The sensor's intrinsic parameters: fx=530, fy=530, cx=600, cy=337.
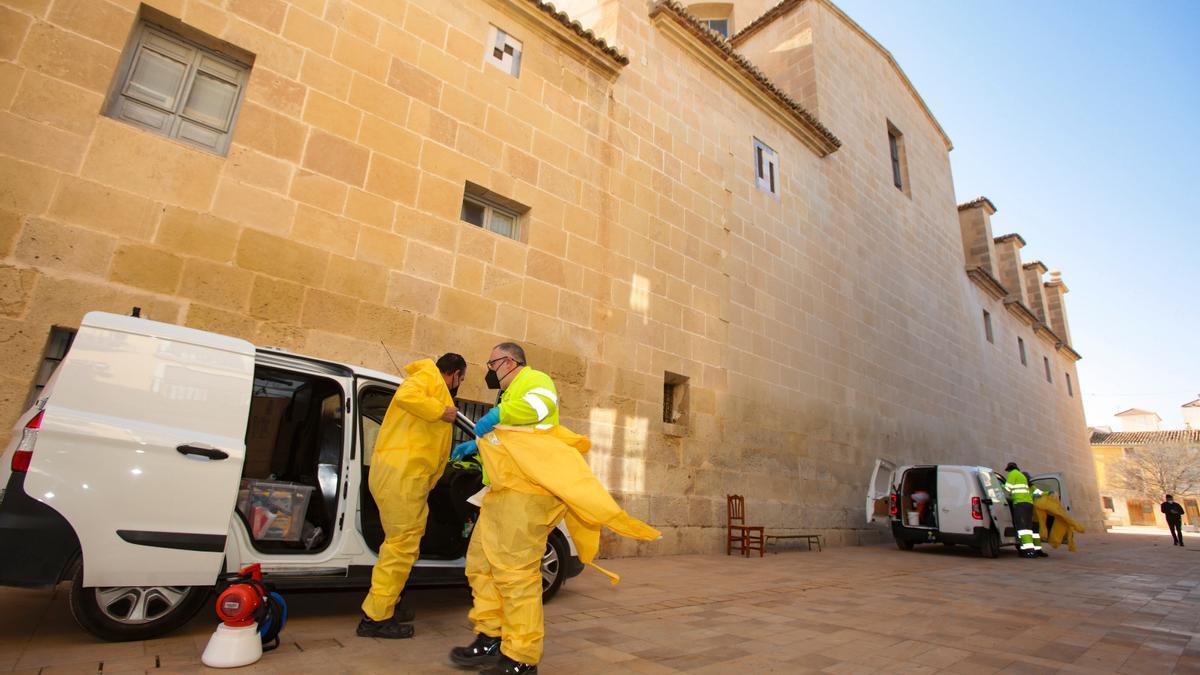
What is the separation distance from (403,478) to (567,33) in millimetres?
7208

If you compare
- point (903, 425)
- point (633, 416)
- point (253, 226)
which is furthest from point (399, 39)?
point (903, 425)

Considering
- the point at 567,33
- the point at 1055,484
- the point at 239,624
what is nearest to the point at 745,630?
the point at 239,624

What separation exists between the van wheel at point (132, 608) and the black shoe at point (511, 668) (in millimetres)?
1585

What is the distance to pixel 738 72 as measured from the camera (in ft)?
35.0

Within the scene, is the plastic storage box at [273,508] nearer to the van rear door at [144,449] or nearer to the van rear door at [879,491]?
the van rear door at [144,449]

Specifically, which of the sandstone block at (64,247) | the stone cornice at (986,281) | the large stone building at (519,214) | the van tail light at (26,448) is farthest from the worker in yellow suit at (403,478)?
the stone cornice at (986,281)

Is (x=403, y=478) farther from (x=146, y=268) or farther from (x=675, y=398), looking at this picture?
(x=675, y=398)

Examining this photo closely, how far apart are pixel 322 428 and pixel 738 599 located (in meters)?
3.69

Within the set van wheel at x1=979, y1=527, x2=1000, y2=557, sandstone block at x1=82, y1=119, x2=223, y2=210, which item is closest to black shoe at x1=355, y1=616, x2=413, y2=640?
sandstone block at x1=82, y1=119, x2=223, y2=210

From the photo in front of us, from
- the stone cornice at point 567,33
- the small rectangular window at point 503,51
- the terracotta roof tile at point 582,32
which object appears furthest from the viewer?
the terracotta roof tile at point 582,32

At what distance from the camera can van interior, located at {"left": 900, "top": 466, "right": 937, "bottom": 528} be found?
9.88 meters

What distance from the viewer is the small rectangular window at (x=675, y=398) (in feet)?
27.1

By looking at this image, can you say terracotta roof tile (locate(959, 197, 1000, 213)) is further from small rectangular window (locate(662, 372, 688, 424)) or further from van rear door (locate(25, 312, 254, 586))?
van rear door (locate(25, 312, 254, 586))

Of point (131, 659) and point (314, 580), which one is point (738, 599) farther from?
point (131, 659)
